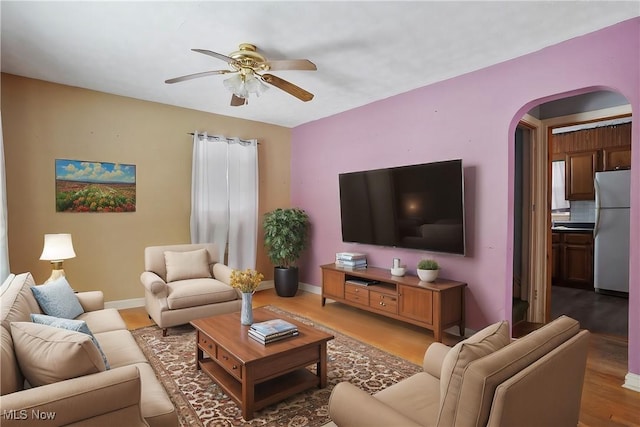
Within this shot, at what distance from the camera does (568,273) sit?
5.97m

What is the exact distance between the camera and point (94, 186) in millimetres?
4309

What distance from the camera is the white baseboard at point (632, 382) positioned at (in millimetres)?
2553

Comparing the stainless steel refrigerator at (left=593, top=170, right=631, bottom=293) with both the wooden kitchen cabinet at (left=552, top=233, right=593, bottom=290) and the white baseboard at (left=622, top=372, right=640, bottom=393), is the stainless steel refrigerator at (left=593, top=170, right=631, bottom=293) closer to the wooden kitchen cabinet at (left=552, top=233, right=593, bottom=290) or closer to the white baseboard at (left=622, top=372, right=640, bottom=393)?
the wooden kitchen cabinet at (left=552, top=233, right=593, bottom=290)

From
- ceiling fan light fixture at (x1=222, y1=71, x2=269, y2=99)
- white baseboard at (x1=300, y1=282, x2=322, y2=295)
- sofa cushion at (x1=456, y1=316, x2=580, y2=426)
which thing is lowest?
white baseboard at (x1=300, y1=282, x2=322, y2=295)

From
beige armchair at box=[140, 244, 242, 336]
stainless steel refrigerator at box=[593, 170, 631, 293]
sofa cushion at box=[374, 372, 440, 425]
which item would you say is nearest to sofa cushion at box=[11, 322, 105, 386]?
sofa cushion at box=[374, 372, 440, 425]

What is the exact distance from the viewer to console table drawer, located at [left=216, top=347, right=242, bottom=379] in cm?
227

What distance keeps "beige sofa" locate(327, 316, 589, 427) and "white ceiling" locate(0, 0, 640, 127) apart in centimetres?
225

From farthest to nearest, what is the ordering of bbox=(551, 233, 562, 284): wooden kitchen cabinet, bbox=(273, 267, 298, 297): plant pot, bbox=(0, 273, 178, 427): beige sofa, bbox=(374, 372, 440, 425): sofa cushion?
bbox=(551, 233, 562, 284): wooden kitchen cabinet → bbox=(273, 267, 298, 297): plant pot → bbox=(374, 372, 440, 425): sofa cushion → bbox=(0, 273, 178, 427): beige sofa

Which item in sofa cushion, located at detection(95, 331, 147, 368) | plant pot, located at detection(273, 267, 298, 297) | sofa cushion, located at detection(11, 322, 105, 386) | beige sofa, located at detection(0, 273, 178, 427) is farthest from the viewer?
plant pot, located at detection(273, 267, 298, 297)

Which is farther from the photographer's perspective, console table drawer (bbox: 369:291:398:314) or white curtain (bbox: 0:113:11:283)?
console table drawer (bbox: 369:291:398:314)

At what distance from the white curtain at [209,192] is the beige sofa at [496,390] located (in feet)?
12.8

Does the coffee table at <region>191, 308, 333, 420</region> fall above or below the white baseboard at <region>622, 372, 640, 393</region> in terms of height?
above

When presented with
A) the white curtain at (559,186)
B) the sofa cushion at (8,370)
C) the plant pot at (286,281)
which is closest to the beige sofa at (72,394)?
the sofa cushion at (8,370)

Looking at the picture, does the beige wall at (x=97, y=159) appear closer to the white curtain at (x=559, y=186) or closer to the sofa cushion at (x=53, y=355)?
the sofa cushion at (x=53, y=355)
